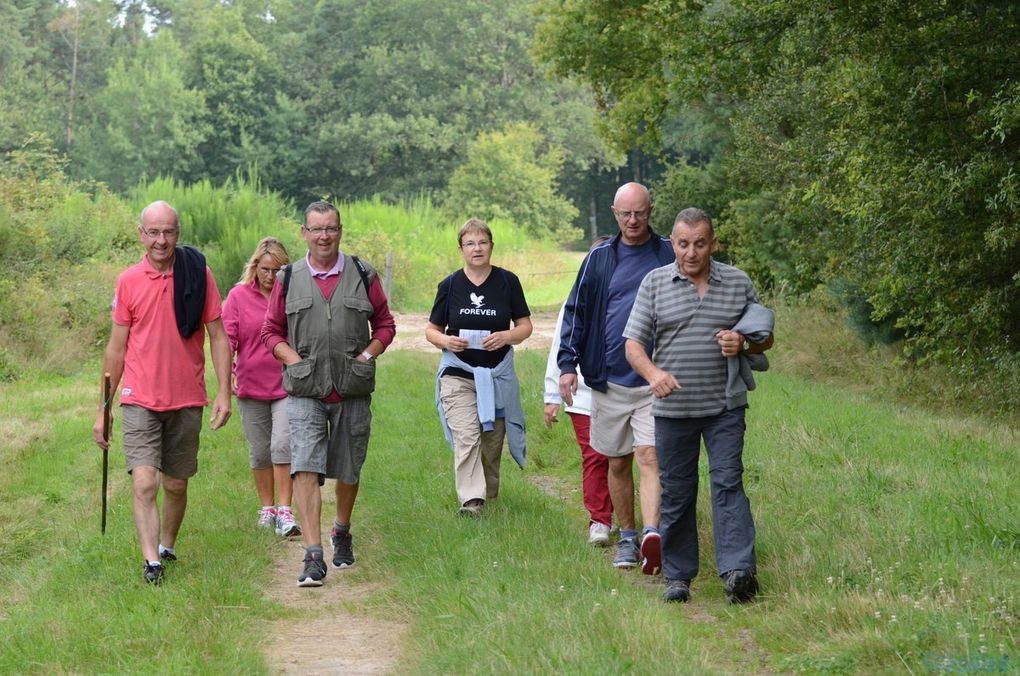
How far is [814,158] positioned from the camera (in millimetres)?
15625

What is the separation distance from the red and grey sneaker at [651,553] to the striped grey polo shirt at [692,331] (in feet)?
3.16

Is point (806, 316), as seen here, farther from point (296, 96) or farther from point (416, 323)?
point (296, 96)

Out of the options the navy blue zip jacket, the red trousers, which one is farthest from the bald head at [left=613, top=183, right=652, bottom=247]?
the red trousers

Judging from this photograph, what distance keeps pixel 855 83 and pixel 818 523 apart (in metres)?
6.12

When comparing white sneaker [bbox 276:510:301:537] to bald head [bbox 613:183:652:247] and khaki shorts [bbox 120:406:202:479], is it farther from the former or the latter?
bald head [bbox 613:183:652:247]

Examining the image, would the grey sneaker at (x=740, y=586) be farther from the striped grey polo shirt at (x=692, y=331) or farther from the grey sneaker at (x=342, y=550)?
the grey sneaker at (x=342, y=550)

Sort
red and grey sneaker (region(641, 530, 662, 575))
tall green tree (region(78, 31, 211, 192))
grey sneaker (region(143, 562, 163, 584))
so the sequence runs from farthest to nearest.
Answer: tall green tree (region(78, 31, 211, 192)) → red and grey sneaker (region(641, 530, 662, 575)) → grey sneaker (region(143, 562, 163, 584))

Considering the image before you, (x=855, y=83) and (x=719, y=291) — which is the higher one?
(x=855, y=83)

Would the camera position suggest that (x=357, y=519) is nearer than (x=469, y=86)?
Yes

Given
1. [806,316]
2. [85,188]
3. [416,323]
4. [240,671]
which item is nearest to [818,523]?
[240,671]

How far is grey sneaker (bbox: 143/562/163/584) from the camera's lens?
25.0ft

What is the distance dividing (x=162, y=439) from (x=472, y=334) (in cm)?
219

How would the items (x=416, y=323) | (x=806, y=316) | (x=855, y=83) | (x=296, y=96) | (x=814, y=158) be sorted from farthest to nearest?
(x=296, y=96)
(x=416, y=323)
(x=806, y=316)
(x=814, y=158)
(x=855, y=83)

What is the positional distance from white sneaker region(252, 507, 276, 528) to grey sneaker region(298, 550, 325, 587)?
1843 millimetres
